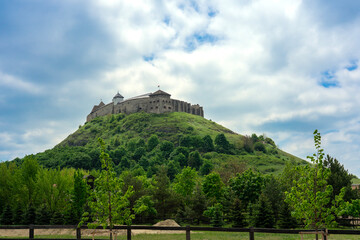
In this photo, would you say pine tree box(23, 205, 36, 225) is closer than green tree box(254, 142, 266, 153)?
Yes

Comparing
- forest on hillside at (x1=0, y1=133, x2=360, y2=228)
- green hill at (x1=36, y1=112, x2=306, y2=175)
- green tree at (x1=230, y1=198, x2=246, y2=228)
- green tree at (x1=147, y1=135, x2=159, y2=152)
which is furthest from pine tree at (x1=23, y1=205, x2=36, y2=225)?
green tree at (x1=147, y1=135, x2=159, y2=152)

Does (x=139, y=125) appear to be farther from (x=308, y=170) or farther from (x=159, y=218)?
(x=308, y=170)

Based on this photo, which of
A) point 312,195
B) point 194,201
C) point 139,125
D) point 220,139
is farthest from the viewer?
point 139,125

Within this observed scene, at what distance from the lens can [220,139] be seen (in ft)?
486

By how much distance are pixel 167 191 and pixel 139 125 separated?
410ft

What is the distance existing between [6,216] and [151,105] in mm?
140007

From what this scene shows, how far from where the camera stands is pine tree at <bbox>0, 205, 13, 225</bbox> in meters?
42.2

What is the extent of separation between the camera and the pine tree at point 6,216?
42.2 m

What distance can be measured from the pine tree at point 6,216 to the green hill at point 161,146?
65.9 meters

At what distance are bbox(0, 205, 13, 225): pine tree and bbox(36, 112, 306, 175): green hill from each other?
6594 centimetres

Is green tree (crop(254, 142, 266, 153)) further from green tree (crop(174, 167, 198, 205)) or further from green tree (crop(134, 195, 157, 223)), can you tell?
green tree (crop(134, 195, 157, 223))

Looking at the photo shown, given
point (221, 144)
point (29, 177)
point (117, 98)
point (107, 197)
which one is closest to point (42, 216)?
point (29, 177)

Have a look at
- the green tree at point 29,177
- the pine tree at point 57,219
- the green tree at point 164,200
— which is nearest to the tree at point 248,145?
the green tree at point 164,200

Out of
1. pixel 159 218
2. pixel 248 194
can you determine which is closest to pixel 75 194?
pixel 159 218
